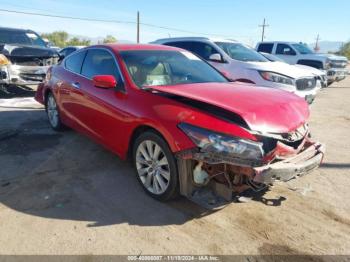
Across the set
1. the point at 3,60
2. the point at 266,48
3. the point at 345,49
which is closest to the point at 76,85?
the point at 3,60

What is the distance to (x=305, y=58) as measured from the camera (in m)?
14.0

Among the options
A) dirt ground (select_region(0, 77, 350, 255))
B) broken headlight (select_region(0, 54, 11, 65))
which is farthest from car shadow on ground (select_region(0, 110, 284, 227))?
broken headlight (select_region(0, 54, 11, 65))

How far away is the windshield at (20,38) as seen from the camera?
409 inches

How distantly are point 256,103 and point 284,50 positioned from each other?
12.2 metres

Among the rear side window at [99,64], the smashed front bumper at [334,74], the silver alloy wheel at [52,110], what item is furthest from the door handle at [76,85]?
the smashed front bumper at [334,74]

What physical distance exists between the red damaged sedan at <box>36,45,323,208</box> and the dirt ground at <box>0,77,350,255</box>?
0.96 ft

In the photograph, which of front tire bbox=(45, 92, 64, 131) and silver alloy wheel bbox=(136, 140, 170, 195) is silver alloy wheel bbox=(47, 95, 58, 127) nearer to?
front tire bbox=(45, 92, 64, 131)

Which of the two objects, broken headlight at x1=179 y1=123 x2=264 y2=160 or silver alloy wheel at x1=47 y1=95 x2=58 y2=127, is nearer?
broken headlight at x1=179 y1=123 x2=264 y2=160

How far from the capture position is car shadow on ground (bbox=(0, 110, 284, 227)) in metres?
3.34

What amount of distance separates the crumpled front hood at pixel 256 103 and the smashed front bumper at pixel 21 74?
6.96m

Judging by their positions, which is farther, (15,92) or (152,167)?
(15,92)

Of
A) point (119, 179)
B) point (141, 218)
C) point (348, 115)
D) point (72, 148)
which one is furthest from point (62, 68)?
point (348, 115)

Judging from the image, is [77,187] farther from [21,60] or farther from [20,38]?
[20,38]

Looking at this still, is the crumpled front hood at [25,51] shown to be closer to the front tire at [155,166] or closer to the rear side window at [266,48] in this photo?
the front tire at [155,166]
